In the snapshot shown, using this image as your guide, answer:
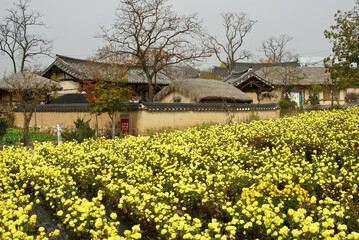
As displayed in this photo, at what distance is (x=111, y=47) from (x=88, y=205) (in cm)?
1535

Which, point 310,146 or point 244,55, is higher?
point 244,55

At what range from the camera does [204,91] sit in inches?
687

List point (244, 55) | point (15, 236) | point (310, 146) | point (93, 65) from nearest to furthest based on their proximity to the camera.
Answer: point (15, 236), point (310, 146), point (93, 65), point (244, 55)

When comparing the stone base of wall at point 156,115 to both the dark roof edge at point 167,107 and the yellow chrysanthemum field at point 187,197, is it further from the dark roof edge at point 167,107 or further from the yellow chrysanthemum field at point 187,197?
the yellow chrysanthemum field at point 187,197

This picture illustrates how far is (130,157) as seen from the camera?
23.0ft

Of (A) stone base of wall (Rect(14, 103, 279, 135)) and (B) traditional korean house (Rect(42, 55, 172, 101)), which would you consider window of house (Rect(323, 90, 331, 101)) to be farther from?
(B) traditional korean house (Rect(42, 55, 172, 101))

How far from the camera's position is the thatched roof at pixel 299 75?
105 feet

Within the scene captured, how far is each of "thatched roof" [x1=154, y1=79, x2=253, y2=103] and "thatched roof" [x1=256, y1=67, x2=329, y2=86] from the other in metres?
12.3

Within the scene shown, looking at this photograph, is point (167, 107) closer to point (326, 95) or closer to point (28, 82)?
point (28, 82)

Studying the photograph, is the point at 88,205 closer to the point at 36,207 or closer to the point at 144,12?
the point at 36,207

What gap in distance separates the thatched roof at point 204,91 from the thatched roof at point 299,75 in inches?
486

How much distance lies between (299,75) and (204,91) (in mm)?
19468

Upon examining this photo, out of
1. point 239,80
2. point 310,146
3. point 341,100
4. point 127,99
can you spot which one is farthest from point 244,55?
point 310,146

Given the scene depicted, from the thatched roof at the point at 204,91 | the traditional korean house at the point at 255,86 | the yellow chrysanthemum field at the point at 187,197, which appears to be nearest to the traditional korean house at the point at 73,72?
the thatched roof at the point at 204,91
